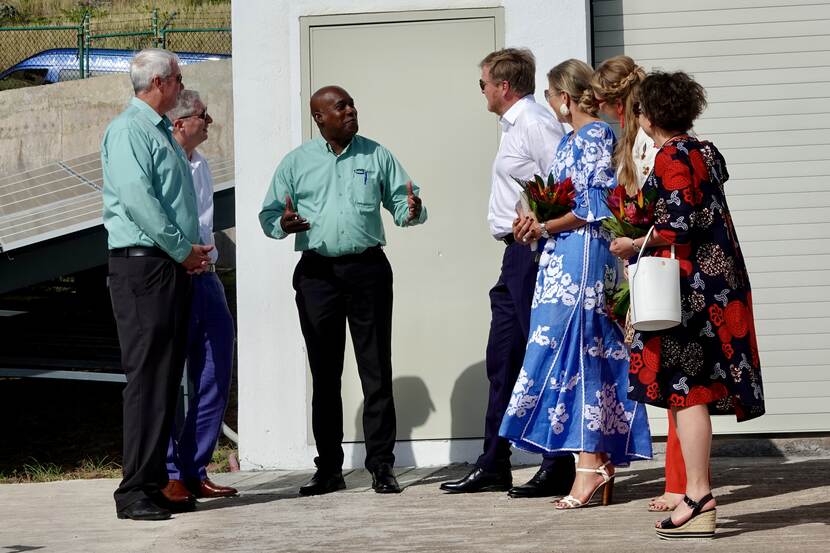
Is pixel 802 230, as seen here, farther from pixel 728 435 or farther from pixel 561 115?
pixel 561 115

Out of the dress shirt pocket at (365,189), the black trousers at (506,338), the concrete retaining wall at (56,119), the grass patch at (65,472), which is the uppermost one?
the concrete retaining wall at (56,119)

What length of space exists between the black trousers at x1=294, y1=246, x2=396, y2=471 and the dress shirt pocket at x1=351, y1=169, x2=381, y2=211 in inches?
9.5

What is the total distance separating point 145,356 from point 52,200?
5347 mm

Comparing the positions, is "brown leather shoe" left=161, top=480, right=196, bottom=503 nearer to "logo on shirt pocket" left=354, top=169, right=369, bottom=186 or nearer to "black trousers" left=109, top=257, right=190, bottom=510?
"black trousers" left=109, top=257, right=190, bottom=510

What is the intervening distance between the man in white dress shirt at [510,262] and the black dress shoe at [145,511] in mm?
1435

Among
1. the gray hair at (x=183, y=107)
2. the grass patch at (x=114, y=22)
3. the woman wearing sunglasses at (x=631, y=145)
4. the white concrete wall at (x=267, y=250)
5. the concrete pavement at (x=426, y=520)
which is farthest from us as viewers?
the grass patch at (x=114, y=22)

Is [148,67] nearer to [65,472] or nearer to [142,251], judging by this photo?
[142,251]

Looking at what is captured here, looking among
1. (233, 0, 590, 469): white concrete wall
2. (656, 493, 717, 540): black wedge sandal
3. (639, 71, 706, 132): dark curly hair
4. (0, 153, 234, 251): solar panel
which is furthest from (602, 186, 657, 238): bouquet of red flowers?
(0, 153, 234, 251): solar panel

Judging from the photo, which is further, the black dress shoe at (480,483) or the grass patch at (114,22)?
the grass patch at (114,22)

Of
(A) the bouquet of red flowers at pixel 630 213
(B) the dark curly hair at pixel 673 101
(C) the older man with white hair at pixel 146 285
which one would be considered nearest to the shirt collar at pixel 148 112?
(C) the older man with white hair at pixel 146 285

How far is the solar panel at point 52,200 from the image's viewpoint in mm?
9648

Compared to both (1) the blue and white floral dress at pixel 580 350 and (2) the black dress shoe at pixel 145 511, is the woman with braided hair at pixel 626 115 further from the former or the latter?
(2) the black dress shoe at pixel 145 511

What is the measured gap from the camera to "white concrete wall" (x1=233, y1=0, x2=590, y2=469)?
7738mm

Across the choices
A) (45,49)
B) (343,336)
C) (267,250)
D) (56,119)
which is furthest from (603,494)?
(45,49)
